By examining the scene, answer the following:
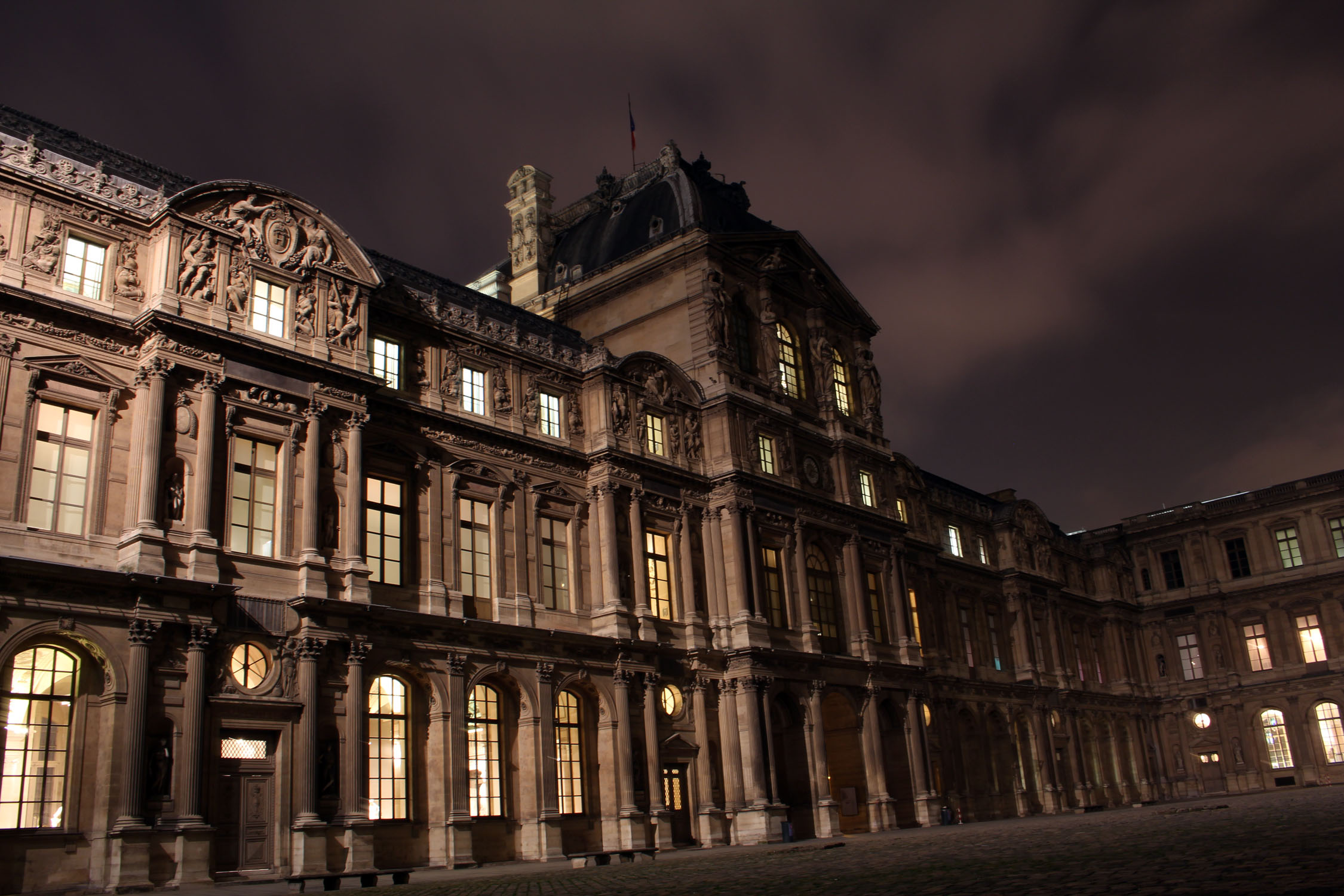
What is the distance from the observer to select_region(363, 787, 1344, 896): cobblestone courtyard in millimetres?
10977

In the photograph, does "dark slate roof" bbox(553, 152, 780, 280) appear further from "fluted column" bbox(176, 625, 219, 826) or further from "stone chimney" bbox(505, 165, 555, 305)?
"fluted column" bbox(176, 625, 219, 826)

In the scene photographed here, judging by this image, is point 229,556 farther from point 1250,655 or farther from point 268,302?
point 1250,655

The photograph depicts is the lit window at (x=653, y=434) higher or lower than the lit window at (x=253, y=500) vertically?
higher

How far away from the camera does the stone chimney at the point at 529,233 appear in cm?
4634

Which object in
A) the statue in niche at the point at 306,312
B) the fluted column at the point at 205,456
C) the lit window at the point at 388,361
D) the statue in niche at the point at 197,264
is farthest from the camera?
the lit window at the point at 388,361

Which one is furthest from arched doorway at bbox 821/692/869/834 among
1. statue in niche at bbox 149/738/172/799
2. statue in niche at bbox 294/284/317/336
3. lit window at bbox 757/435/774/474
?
statue in niche at bbox 149/738/172/799

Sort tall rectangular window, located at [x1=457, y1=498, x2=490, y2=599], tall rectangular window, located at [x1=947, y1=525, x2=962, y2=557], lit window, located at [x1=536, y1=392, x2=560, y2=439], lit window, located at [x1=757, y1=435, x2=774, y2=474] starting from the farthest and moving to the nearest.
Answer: tall rectangular window, located at [x1=947, y1=525, x2=962, y2=557], lit window, located at [x1=757, y1=435, x2=774, y2=474], lit window, located at [x1=536, y1=392, x2=560, y2=439], tall rectangular window, located at [x1=457, y1=498, x2=490, y2=599]

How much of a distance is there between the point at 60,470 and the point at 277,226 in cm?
767

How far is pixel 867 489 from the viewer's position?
144 ft

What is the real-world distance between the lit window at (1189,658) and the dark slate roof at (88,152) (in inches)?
2321

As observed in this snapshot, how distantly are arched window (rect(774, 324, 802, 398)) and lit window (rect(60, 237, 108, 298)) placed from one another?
77.7ft

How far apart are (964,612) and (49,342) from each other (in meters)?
39.8

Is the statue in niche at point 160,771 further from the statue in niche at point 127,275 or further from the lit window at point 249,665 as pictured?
the statue in niche at point 127,275

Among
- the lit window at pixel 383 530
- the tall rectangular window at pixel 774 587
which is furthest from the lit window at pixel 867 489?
the lit window at pixel 383 530
